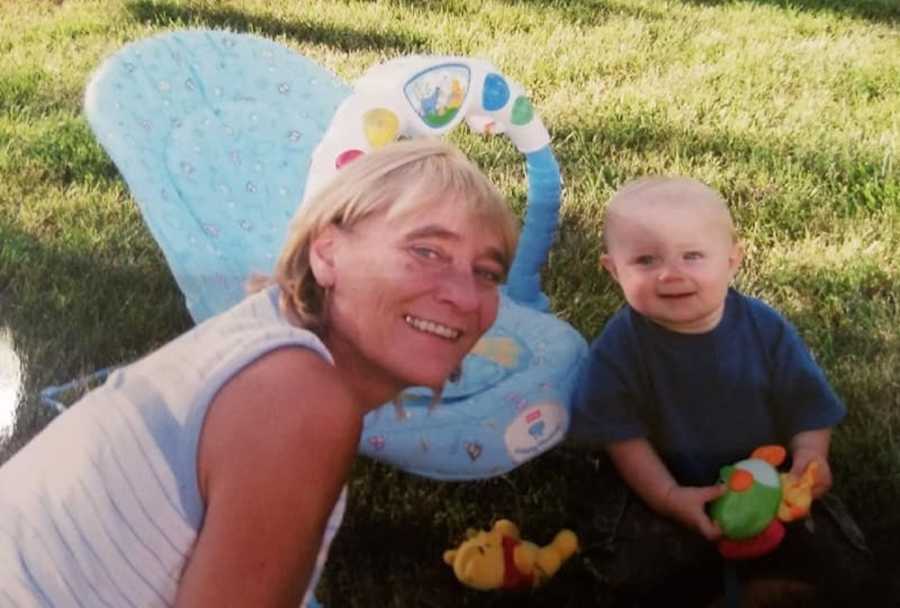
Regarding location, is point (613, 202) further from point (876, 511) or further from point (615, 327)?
point (876, 511)

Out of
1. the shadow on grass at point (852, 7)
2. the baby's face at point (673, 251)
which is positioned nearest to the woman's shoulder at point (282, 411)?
the baby's face at point (673, 251)

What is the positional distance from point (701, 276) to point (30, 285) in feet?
1.40

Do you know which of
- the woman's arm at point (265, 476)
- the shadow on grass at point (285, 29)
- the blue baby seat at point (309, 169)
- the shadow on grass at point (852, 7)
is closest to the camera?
the woman's arm at point (265, 476)

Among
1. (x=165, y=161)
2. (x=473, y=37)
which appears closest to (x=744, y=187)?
(x=473, y=37)

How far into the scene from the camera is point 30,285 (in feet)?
3.01

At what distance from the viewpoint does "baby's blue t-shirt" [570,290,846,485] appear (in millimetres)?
811

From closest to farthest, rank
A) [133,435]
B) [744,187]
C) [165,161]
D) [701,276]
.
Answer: [133,435] < [701,276] < [165,161] < [744,187]

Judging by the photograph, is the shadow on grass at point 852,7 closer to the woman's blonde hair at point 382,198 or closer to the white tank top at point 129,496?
the woman's blonde hair at point 382,198

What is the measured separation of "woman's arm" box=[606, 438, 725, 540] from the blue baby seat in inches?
1.7

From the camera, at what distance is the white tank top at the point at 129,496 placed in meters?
0.55

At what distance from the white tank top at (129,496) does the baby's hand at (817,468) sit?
35 centimetres

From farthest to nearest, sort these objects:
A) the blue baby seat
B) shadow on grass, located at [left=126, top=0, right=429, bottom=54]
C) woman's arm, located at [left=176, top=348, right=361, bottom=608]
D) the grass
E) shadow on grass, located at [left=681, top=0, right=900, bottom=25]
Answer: shadow on grass, located at [left=681, top=0, right=900, bottom=25], shadow on grass, located at [left=126, top=0, right=429, bottom=54], the grass, the blue baby seat, woman's arm, located at [left=176, top=348, right=361, bottom=608]

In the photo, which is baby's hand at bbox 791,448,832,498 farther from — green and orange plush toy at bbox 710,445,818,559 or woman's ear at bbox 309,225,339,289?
woman's ear at bbox 309,225,339,289

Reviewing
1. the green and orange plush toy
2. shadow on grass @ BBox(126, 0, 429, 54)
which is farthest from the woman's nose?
shadow on grass @ BBox(126, 0, 429, 54)
